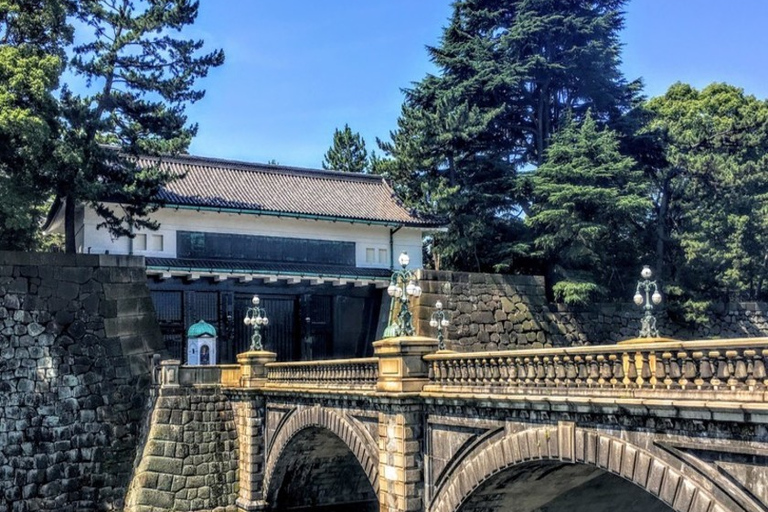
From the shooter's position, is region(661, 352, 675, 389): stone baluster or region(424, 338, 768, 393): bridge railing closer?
region(424, 338, 768, 393): bridge railing

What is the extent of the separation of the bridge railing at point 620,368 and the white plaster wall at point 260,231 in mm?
17371

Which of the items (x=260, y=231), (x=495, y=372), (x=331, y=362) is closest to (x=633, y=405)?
(x=495, y=372)

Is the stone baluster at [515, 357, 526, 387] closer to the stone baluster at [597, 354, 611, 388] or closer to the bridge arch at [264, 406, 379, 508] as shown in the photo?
the stone baluster at [597, 354, 611, 388]

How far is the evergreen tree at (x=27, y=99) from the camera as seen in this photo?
21.9 m

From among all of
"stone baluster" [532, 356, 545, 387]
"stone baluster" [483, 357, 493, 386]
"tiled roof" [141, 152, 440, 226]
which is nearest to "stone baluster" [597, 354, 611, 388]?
"stone baluster" [532, 356, 545, 387]

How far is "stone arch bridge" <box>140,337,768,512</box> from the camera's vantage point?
8164 millimetres

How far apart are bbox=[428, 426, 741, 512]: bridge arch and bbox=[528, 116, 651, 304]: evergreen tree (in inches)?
649

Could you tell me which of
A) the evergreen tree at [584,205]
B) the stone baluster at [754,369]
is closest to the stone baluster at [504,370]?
the stone baluster at [754,369]

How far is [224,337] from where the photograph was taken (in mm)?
28562

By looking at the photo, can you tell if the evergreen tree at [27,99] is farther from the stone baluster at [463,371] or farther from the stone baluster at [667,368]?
the stone baluster at [667,368]

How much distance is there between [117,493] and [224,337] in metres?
7.09

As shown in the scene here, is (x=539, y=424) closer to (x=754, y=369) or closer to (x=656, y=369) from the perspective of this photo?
(x=656, y=369)

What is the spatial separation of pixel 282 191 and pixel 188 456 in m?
12.1

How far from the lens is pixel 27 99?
74.8ft
